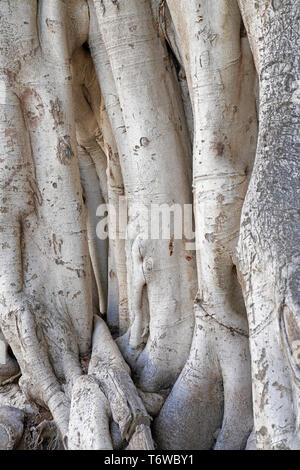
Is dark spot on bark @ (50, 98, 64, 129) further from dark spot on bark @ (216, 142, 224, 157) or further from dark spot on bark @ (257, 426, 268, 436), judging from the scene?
dark spot on bark @ (257, 426, 268, 436)

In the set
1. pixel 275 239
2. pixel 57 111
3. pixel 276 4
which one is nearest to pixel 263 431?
pixel 275 239

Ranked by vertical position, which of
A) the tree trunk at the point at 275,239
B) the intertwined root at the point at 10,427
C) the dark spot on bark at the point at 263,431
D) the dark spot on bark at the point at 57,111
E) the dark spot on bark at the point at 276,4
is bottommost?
the intertwined root at the point at 10,427

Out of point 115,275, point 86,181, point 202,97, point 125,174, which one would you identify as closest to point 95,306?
point 115,275

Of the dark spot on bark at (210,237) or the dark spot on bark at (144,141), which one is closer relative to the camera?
the dark spot on bark at (210,237)

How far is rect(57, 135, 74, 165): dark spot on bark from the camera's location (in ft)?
7.58

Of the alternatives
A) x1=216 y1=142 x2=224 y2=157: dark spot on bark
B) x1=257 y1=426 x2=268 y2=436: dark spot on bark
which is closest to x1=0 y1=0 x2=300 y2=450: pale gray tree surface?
x1=216 y1=142 x2=224 y2=157: dark spot on bark

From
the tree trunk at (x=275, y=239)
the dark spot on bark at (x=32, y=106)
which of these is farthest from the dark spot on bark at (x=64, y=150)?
the tree trunk at (x=275, y=239)

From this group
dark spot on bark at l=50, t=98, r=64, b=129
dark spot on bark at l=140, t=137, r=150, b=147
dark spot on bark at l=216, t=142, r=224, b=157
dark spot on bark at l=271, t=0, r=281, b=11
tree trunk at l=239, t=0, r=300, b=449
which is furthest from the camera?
dark spot on bark at l=50, t=98, r=64, b=129

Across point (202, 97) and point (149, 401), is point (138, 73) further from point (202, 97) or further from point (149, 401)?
point (149, 401)

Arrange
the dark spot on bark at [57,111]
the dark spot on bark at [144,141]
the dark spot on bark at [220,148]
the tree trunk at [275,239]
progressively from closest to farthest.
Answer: the tree trunk at [275,239], the dark spot on bark at [220,148], the dark spot on bark at [144,141], the dark spot on bark at [57,111]

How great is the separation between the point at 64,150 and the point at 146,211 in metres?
0.41

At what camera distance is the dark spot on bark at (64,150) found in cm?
231

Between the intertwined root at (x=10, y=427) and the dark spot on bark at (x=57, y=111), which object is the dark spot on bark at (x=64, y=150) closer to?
the dark spot on bark at (x=57, y=111)

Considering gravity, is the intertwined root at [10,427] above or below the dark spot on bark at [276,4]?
below
